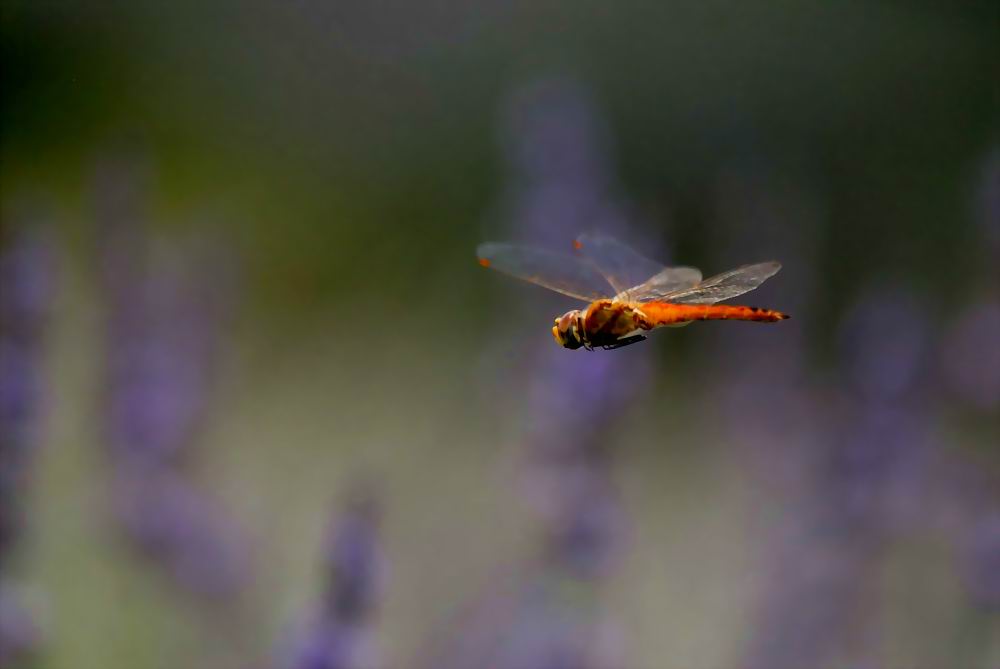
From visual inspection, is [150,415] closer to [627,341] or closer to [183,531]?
[183,531]

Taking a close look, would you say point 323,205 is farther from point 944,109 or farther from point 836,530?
point 836,530

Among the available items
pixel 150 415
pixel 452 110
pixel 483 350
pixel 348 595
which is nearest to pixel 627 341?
pixel 348 595

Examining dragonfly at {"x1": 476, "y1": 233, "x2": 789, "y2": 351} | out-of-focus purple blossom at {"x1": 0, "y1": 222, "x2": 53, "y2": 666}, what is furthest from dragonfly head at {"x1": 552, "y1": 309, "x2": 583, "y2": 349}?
out-of-focus purple blossom at {"x1": 0, "y1": 222, "x2": 53, "y2": 666}

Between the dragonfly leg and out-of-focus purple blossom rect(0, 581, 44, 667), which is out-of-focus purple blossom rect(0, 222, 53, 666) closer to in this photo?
out-of-focus purple blossom rect(0, 581, 44, 667)

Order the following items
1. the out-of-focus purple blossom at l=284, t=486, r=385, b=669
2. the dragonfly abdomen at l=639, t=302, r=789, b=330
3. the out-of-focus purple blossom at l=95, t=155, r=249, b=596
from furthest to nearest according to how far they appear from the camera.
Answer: the out-of-focus purple blossom at l=95, t=155, r=249, b=596 < the out-of-focus purple blossom at l=284, t=486, r=385, b=669 < the dragonfly abdomen at l=639, t=302, r=789, b=330

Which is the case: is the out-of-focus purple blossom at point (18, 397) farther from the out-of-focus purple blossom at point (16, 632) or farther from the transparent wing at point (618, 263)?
the transparent wing at point (618, 263)

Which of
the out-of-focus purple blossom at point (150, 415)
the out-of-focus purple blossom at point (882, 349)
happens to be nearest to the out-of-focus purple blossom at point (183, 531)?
the out-of-focus purple blossom at point (150, 415)
